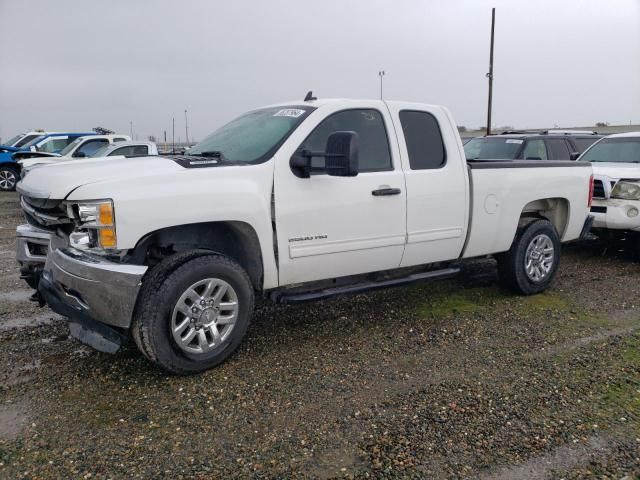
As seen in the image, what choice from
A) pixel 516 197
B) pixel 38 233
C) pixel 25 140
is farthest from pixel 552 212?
pixel 25 140

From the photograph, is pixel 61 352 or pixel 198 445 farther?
pixel 61 352

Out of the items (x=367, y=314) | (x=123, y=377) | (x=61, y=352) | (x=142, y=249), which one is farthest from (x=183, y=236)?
(x=367, y=314)

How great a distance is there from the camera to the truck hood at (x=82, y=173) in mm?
3678

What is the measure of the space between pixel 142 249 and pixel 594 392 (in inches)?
125

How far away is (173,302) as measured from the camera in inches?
146

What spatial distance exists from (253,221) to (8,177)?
657 inches

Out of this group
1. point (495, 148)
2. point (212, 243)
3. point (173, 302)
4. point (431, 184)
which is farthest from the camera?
point (495, 148)

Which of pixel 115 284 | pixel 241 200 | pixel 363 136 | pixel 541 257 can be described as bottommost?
pixel 541 257

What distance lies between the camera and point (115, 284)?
3557 mm

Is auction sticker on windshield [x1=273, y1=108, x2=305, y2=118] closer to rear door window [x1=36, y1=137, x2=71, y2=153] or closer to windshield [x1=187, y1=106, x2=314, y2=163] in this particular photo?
windshield [x1=187, y1=106, x2=314, y2=163]

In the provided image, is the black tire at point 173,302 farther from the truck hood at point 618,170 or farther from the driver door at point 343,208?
the truck hood at point 618,170

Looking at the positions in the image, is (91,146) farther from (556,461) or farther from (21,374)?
(556,461)

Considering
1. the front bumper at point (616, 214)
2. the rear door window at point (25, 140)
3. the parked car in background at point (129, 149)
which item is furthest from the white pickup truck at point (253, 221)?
the rear door window at point (25, 140)

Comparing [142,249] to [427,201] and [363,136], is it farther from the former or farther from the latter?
[427,201]
